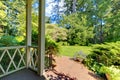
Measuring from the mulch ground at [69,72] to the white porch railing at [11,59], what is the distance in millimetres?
1007

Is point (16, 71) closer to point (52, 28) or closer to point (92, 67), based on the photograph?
point (92, 67)

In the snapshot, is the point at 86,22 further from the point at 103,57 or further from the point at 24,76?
the point at 24,76

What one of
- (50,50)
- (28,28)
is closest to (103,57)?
(50,50)

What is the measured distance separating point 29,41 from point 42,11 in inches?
56.0

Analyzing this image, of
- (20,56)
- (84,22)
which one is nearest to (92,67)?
(20,56)

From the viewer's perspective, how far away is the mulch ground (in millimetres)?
6321

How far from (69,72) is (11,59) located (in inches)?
99.9

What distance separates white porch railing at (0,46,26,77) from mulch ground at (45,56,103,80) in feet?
3.30

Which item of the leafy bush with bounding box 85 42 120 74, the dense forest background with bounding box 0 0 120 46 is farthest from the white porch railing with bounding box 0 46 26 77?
the dense forest background with bounding box 0 0 120 46

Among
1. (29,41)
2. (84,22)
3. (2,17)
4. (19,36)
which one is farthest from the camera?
(84,22)

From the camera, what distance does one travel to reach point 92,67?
876cm

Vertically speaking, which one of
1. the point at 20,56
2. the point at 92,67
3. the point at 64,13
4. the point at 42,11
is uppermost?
the point at 64,13

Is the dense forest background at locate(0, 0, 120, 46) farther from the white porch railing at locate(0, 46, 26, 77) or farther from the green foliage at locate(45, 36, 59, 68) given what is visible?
the white porch railing at locate(0, 46, 26, 77)

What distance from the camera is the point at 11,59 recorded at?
5.65 meters
